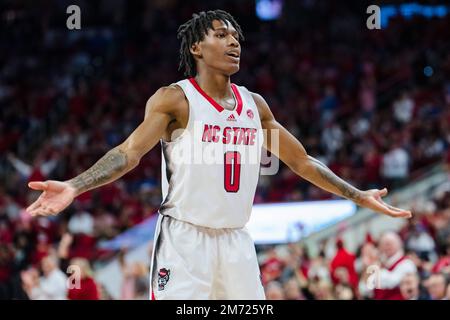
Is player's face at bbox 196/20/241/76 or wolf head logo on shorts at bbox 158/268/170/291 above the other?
player's face at bbox 196/20/241/76

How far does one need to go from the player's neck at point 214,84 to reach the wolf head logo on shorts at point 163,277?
1030 mm

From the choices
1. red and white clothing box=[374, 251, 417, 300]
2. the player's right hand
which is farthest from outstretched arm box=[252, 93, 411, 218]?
red and white clothing box=[374, 251, 417, 300]

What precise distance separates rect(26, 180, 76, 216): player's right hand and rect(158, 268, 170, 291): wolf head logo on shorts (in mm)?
709

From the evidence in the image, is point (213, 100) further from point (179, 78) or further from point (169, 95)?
point (179, 78)

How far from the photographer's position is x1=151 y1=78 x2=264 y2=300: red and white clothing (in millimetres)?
4664

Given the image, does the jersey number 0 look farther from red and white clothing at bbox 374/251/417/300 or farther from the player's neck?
red and white clothing at bbox 374/251/417/300

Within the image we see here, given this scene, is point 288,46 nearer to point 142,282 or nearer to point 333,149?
point 333,149

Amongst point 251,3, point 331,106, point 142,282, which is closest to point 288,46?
point 251,3

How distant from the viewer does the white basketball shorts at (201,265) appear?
4629 millimetres

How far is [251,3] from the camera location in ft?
60.2

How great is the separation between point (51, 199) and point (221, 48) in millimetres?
1406

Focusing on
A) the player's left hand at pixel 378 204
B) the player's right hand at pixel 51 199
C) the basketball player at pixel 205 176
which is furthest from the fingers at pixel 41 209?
the player's left hand at pixel 378 204

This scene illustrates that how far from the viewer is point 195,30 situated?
16.9 ft

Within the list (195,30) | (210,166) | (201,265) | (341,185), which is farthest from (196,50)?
(201,265)
